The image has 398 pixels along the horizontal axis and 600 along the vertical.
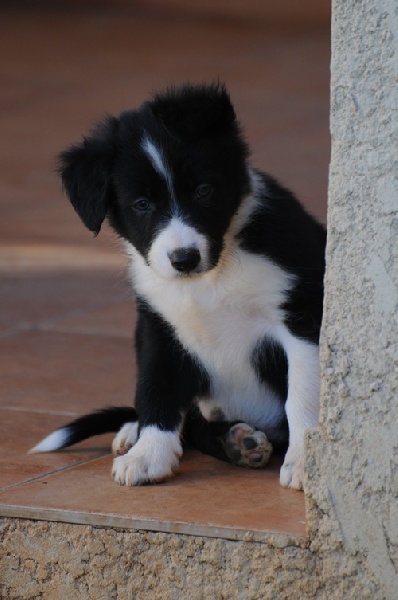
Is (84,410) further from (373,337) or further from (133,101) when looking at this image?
(133,101)

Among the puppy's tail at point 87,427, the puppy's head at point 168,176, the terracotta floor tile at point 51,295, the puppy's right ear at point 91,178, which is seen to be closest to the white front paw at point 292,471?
the puppy's head at point 168,176

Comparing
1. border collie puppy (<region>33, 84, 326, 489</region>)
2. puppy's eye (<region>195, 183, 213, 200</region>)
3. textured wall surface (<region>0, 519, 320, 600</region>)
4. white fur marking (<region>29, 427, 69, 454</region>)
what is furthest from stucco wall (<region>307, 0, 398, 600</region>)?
white fur marking (<region>29, 427, 69, 454</region>)

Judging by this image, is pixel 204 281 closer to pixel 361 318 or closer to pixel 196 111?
pixel 196 111

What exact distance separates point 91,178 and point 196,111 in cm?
34

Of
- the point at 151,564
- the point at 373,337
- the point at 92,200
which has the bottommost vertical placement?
the point at 151,564

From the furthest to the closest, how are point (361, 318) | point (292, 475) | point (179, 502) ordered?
point (292, 475), point (179, 502), point (361, 318)

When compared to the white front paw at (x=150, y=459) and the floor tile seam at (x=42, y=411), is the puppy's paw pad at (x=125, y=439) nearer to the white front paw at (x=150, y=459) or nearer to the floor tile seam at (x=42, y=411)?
the white front paw at (x=150, y=459)

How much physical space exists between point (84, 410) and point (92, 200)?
90 cm

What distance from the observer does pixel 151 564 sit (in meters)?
2.49

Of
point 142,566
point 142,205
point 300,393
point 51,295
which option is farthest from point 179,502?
point 51,295

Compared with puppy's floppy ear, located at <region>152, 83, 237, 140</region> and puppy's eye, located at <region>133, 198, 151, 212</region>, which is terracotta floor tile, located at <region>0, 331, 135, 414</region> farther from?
puppy's floppy ear, located at <region>152, 83, 237, 140</region>

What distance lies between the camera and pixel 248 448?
2.97 m

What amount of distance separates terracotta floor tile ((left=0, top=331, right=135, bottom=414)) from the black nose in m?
0.96

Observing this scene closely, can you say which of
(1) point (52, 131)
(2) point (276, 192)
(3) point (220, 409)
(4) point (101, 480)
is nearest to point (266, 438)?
(3) point (220, 409)
